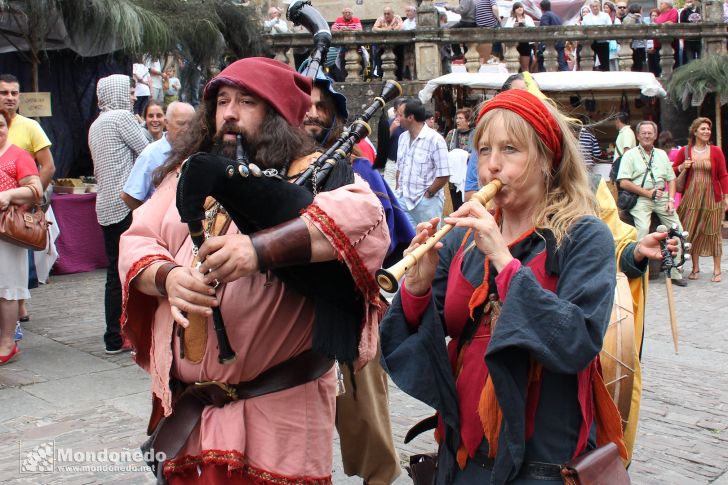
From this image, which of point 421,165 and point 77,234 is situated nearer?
point 421,165

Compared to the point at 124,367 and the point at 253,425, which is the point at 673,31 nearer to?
the point at 124,367

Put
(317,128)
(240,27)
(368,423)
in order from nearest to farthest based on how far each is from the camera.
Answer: (368,423), (317,128), (240,27)

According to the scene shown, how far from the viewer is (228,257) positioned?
233cm

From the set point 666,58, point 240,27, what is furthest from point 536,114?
point 666,58

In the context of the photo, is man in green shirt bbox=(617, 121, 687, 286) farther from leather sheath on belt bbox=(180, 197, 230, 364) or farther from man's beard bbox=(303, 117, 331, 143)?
leather sheath on belt bbox=(180, 197, 230, 364)

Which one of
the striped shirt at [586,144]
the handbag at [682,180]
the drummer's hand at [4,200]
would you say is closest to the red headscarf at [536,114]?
the striped shirt at [586,144]

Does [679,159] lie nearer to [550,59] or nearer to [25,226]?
[550,59]

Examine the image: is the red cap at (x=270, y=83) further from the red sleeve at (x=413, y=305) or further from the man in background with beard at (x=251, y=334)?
the red sleeve at (x=413, y=305)

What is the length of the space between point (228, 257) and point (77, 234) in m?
8.09

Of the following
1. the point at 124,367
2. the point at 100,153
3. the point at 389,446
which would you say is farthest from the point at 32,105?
the point at 389,446

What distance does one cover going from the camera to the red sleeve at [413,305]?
2.51m

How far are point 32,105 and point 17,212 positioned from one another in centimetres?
372

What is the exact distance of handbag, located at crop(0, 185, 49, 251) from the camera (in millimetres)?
6172

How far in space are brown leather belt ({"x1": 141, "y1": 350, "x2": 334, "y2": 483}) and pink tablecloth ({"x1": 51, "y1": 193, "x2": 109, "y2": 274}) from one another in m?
7.37
